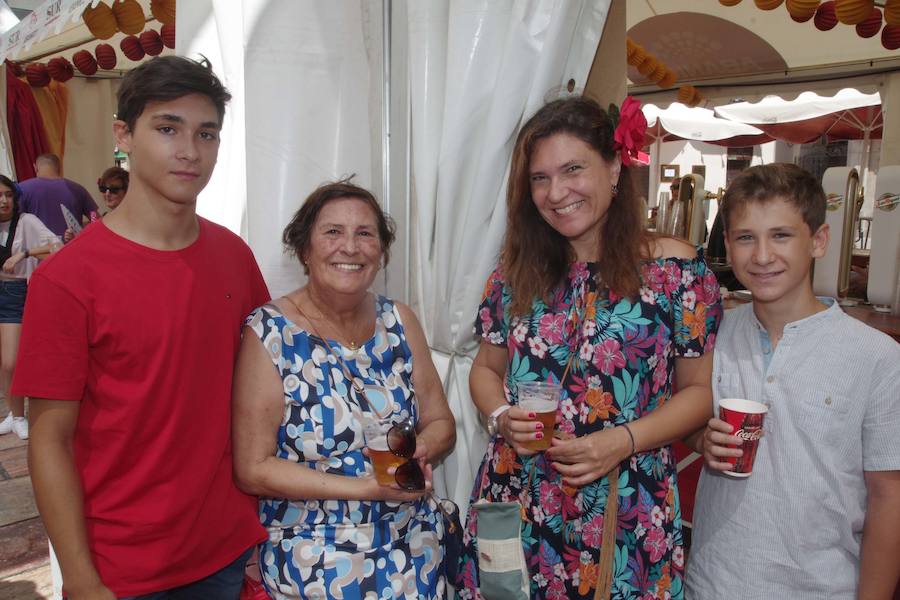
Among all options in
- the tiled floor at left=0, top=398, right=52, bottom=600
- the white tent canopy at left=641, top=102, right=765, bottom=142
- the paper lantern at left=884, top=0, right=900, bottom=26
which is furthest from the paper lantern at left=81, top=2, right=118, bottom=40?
the white tent canopy at left=641, top=102, right=765, bottom=142

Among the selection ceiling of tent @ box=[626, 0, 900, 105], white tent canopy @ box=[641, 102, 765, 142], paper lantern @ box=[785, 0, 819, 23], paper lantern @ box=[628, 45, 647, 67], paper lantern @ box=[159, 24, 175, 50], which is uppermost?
ceiling of tent @ box=[626, 0, 900, 105]

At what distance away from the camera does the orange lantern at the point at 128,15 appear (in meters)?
7.02

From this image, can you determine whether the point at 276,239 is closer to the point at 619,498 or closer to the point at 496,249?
the point at 496,249

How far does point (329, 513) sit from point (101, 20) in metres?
7.30

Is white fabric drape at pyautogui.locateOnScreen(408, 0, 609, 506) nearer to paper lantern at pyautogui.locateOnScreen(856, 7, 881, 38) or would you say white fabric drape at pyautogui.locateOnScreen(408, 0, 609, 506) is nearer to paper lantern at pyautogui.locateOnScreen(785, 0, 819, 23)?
paper lantern at pyautogui.locateOnScreen(785, 0, 819, 23)

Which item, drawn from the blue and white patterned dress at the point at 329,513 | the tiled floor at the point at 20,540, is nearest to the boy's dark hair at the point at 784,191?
the blue and white patterned dress at the point at 329,513

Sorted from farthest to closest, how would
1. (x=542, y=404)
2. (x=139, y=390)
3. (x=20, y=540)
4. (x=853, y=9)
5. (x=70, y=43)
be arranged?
(x=70, y=43) → (x=853, y=9) → (x=20, y=540) → (x=542, y=404) → (x=139, y=390)

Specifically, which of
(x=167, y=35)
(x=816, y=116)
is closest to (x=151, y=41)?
(x=167, y=35)

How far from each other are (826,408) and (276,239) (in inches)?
71.1

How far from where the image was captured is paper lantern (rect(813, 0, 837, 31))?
6641 millimetres

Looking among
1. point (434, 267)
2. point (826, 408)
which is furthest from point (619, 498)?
point (434, 267)

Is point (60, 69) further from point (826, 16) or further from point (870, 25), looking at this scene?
point (870, 25)

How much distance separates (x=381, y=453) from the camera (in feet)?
5.32

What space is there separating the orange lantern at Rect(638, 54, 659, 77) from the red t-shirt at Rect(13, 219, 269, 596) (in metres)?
9.40
